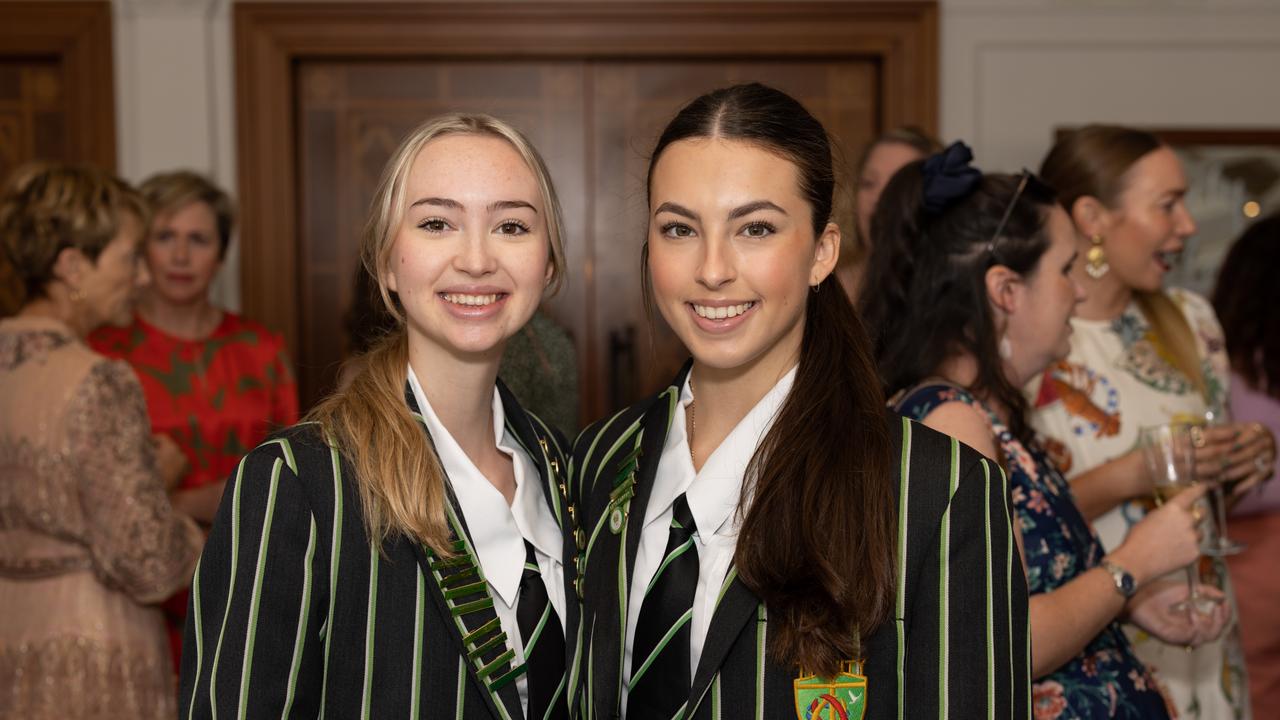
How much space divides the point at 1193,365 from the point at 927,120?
1.80 meters

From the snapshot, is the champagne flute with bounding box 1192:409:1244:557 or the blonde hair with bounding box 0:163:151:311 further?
the blonde hair with bounding box 0:163:151:311

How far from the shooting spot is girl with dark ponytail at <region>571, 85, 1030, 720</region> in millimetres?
1434

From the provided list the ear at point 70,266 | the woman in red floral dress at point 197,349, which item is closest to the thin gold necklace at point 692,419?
the ear at point 70,266

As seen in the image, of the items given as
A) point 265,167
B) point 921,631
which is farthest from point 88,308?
point 921,631

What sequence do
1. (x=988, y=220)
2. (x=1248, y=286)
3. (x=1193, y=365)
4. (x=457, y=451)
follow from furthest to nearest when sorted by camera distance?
(x=1248, y=286) → (x=1193, y=365) → (x=988, y=220) → (x=457, y=451)

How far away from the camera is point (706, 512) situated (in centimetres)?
157

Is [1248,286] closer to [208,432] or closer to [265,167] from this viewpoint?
[208,432]

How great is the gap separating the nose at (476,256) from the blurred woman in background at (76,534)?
1211 mm

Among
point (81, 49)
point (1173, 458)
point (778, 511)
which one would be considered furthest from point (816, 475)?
point (81, 49)

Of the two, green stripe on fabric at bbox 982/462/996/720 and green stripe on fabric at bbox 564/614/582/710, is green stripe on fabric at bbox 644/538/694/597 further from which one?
green stripe on fabric at bbox 982/462/996/720

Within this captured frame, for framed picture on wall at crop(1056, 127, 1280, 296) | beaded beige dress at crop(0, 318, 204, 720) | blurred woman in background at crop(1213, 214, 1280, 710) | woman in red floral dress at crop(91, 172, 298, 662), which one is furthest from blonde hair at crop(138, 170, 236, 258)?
framed picture on wall at crop(1056, 127, 1280, 296)

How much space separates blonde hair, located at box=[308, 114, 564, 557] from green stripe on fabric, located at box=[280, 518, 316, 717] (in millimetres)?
82

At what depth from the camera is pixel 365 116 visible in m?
4.48

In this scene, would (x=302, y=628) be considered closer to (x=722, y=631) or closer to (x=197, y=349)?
(x=722, y=631)
